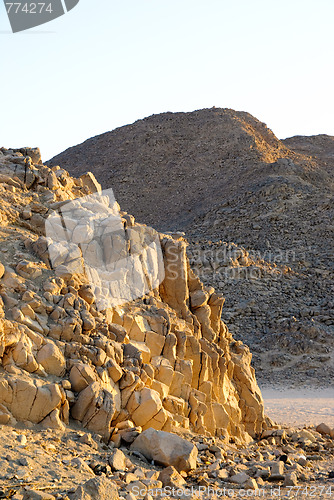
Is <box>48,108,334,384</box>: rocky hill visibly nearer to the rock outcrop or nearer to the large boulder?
the rock outcrop

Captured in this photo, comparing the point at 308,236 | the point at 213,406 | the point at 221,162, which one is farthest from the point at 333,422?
the point at 221,162

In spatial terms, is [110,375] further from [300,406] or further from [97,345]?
[300,406]

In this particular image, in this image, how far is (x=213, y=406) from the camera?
11242 mm

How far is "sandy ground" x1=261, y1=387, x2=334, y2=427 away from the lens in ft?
54.9

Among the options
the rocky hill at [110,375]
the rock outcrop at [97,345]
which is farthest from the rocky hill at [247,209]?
the rocky hill at [110,375]

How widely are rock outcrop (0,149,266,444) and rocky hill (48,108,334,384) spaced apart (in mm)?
11177

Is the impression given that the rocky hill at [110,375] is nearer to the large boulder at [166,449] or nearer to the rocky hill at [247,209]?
the large boulder at [166,449]

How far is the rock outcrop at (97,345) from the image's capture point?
8109 millimetres

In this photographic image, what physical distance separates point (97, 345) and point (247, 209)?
33.2 metres

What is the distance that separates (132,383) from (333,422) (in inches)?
372

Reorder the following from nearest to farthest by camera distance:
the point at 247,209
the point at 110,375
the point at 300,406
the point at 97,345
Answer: the point at 110,375 < the point at 97,345 < the point at 300,406 < the point at 247,209

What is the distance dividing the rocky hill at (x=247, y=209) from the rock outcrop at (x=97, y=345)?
11177 mm

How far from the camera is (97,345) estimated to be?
29.5 feet

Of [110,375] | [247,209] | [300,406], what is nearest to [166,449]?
[110,375]
